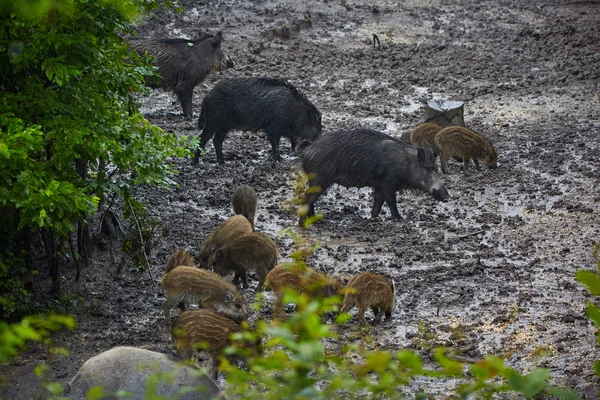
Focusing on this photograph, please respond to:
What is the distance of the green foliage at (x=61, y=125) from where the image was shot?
617 centimetres

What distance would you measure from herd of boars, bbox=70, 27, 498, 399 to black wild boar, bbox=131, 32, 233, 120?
0.04ft

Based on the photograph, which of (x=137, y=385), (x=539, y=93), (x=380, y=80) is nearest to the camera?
(x=137, y=385)

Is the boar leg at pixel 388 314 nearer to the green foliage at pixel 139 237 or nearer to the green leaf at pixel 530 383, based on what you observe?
the green foliage at pixel 139 237

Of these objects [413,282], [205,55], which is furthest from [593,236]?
[205,55]

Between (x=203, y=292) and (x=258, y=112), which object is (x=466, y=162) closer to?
(x=258, y=112)

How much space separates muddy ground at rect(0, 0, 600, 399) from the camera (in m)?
6.96

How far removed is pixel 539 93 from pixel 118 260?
683cm

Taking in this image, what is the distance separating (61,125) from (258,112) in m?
4.94

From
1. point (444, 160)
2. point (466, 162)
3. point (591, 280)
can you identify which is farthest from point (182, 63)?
point (591, 280)

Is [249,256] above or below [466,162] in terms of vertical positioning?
below

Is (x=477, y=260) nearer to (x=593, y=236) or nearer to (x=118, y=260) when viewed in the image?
(x=593, y=236)

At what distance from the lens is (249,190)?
29.6 ft

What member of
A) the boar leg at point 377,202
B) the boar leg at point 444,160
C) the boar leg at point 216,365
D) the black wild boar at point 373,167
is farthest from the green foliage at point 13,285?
the boar leg at point 444,160

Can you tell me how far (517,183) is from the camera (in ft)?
33.5
